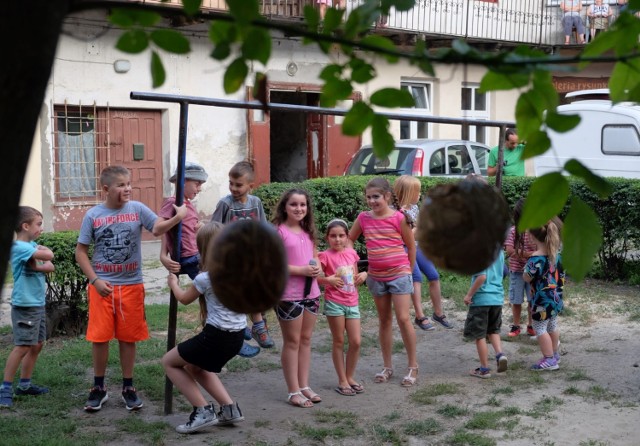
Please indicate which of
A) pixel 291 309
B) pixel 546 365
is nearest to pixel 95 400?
pixel 291 309

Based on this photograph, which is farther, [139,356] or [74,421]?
[139,356]


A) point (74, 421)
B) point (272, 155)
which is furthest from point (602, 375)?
point (272, 155)

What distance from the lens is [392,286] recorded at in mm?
7250

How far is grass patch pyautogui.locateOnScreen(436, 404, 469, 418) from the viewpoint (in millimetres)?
6488

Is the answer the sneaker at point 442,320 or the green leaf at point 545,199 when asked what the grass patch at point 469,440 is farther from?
the green leaf at point 545,199

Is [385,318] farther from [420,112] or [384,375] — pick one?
[420,112]

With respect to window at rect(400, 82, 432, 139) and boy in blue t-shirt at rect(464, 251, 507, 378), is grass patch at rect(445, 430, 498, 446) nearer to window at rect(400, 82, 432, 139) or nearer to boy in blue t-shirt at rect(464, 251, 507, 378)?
boy in blue t-shirt at rect(464, 251, 507, 378)

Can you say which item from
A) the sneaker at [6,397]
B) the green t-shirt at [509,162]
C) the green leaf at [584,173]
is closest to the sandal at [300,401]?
the sneaker at [6,397]

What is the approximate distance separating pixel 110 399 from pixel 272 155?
14.7 meters

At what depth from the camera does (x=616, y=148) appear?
51.7ft

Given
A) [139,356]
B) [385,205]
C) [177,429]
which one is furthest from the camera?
[139,356]

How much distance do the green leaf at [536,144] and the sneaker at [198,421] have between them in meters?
4.10

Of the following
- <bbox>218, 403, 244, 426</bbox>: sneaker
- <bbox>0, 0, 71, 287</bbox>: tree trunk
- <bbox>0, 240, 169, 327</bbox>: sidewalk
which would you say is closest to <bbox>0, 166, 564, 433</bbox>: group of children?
<bbox>218, 403, 244, 426</bbox>: sneaker

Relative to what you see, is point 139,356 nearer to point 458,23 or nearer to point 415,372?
point 415,372
